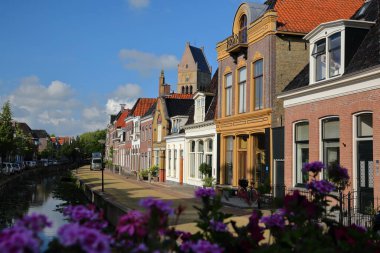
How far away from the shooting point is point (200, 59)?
117 m

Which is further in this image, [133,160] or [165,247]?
[133,160]

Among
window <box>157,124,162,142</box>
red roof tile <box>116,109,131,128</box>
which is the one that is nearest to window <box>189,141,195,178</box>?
window <box>157,124,162,142</box>

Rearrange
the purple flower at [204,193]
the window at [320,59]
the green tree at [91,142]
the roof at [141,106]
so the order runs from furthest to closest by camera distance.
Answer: the green tree at [91,142], the roof at [141,106], the window at [320,59], the purple flower at [204,193]

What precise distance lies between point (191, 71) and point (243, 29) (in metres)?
88.0

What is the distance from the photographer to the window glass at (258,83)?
2302 cm

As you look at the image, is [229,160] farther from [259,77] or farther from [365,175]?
[365,175]

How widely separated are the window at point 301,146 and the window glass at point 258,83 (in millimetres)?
3708

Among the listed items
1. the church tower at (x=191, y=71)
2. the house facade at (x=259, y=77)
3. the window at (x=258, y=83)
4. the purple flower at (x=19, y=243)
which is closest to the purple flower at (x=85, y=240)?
the purple flower at (x=19, y=243)

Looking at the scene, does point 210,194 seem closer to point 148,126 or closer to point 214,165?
point 214,165

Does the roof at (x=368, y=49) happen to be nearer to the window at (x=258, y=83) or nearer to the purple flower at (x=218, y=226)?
the window at (x=258, y=83)

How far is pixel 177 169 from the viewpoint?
121 ft

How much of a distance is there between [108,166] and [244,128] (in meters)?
54.8

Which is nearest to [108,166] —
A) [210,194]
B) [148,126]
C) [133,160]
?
[133,160]

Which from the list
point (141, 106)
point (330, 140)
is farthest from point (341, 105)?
point (141, 106)
